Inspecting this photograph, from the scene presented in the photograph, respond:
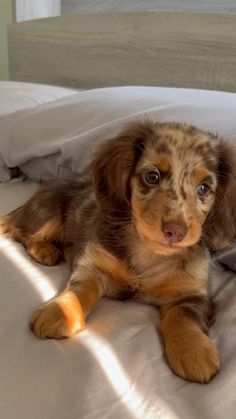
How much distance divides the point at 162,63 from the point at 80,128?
32.0 inches

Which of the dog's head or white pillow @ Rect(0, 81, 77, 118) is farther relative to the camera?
white pillow @ Rect(0, 81, 77, 118)

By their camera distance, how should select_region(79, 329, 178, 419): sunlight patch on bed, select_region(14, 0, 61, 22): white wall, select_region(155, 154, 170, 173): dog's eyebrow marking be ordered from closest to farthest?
1. select_region(79, 329, 178, 419): sunlight patch on bed
2. select_region(155, 154, 170, 173): dog's eyebrow marking
3. select_region(14, 0, 61, 22): white wall

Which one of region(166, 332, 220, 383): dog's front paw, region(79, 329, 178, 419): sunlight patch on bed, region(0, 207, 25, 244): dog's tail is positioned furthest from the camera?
region(0, 207, 25, 244): dog's tail

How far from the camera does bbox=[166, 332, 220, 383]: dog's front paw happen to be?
903 mm

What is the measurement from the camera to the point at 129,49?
253 cm

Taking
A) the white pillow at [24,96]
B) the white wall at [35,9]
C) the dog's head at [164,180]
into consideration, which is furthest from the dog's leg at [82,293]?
the white wall at [35,9]

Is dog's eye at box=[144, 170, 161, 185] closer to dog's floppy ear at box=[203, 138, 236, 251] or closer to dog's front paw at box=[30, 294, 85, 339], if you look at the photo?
dog's floppy ear at box=[203, 138, 236, 251]

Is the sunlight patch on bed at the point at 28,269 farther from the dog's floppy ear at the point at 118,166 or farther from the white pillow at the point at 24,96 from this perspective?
the white pillow at the point at 24,96

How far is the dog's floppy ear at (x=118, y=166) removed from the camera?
123 cm

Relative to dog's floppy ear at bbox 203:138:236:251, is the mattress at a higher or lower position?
lower

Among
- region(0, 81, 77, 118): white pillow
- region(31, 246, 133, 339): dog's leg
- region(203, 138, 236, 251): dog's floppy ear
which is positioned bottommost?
region(31, 246, 133, 339): dog's leg

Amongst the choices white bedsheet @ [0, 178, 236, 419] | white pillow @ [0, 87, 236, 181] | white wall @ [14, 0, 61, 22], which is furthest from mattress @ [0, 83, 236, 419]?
white wall @ [14, 0, 61, 22]

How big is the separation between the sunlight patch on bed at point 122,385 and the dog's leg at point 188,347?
101mm

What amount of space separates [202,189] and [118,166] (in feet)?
0.66
